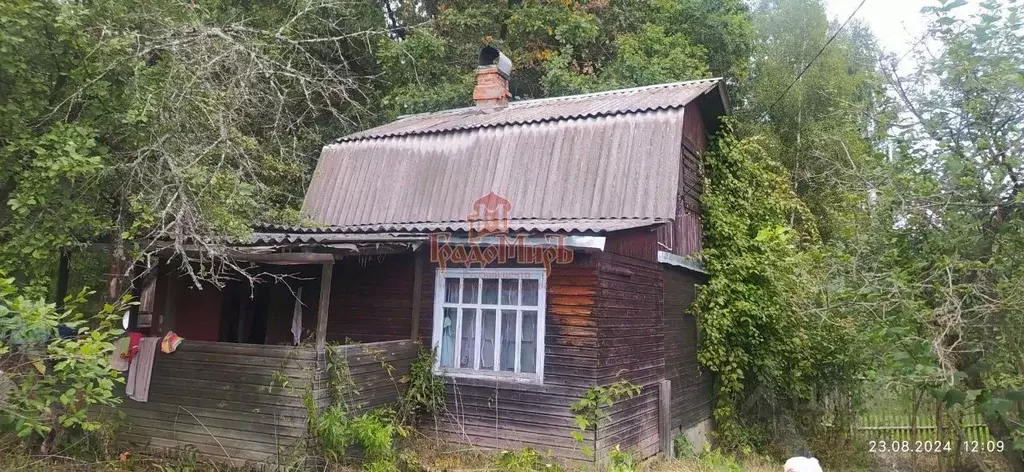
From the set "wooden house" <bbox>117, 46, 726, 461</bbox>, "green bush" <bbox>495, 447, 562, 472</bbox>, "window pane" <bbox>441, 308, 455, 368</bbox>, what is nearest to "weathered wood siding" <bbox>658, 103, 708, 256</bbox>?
"wooden house" <bbox>117, 46, 726, 461</bbox>

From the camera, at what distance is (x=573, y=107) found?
11.2 m

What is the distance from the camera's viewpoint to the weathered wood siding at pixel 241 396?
6.82 metres

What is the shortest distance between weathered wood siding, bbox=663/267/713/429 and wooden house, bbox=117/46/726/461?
0.05 meters

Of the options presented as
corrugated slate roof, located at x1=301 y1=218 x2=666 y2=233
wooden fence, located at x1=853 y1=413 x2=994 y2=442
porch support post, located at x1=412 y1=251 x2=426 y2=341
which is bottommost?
wooden fence, located at x1=853 y1=413 x2=994 y2=442

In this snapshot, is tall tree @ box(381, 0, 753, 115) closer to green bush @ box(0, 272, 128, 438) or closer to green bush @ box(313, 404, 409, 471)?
green bush @ box(313, 404, 409, 471)

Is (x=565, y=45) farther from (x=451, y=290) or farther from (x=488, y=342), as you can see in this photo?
(x=488, y=342)

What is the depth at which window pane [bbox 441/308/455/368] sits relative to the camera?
8.30 meters

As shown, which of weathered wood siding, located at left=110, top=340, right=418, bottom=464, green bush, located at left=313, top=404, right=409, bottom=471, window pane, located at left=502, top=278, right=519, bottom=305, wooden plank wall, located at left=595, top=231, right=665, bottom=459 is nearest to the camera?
green bush, located at left=313, top=404, right=409, bottom=471

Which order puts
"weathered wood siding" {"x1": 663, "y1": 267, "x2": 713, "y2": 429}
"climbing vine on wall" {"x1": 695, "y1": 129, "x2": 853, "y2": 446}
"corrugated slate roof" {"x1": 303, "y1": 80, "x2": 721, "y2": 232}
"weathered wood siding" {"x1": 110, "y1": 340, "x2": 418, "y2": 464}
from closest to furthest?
"weathered wood siding" {"x1": 110, "y1": 340, "x2": 418, "y2": 464} → "corrugated slate roof" {"x1": 303, "y1": 80, "x2": 721, "y2": 232} → "weathered wood siding" {"x1": 663, "y1": 267, "x2": 713, "y2": 429} → "climbing vine on wall" {"x1": 695, "y1": 129, "x2": 853, "y2": 446}

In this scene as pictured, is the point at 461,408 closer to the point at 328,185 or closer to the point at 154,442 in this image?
the point at 154,442

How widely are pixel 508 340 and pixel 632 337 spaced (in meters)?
1.71

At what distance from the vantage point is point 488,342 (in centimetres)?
806

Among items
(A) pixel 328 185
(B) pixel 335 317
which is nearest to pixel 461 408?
(B) pixel 335 317

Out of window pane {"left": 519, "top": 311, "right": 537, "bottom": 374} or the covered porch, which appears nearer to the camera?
the covered porch
